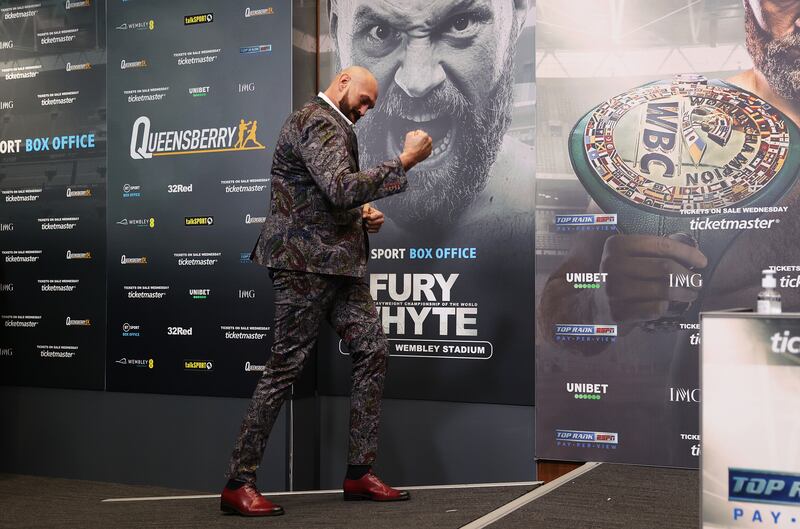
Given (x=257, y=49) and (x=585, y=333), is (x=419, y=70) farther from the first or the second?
(x=585, y=333)


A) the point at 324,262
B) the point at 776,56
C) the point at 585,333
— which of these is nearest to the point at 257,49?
the point at 324,262

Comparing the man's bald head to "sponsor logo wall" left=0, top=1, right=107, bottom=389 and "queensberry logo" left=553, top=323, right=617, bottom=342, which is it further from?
"sponsor logo wall" left=0, top=1, right=107, bottom=389

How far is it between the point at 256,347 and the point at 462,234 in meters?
1.10

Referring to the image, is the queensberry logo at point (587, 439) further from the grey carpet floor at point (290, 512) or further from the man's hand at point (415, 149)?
the man's hand at point (415, 149)

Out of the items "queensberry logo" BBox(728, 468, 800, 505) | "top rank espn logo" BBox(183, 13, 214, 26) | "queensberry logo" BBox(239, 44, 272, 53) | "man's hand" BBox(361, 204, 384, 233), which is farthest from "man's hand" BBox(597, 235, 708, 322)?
"top rank espn logo" BBox(183, 13, 214, 26)

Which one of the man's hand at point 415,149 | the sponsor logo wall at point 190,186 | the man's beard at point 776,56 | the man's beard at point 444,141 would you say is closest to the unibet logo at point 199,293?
the sponsor logo wall at point 190,186

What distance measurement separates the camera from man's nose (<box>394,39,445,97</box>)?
165 inches

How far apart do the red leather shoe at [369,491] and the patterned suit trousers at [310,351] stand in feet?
0.23

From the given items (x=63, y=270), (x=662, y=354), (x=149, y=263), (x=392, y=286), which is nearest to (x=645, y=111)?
(x=662, y=354)

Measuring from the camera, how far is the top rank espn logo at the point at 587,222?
152 inches

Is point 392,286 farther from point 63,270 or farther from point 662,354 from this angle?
point 63,270

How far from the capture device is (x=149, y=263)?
453cm

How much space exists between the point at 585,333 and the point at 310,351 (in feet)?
4.11

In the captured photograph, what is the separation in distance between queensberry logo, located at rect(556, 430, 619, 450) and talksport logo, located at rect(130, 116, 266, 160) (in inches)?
75.3
